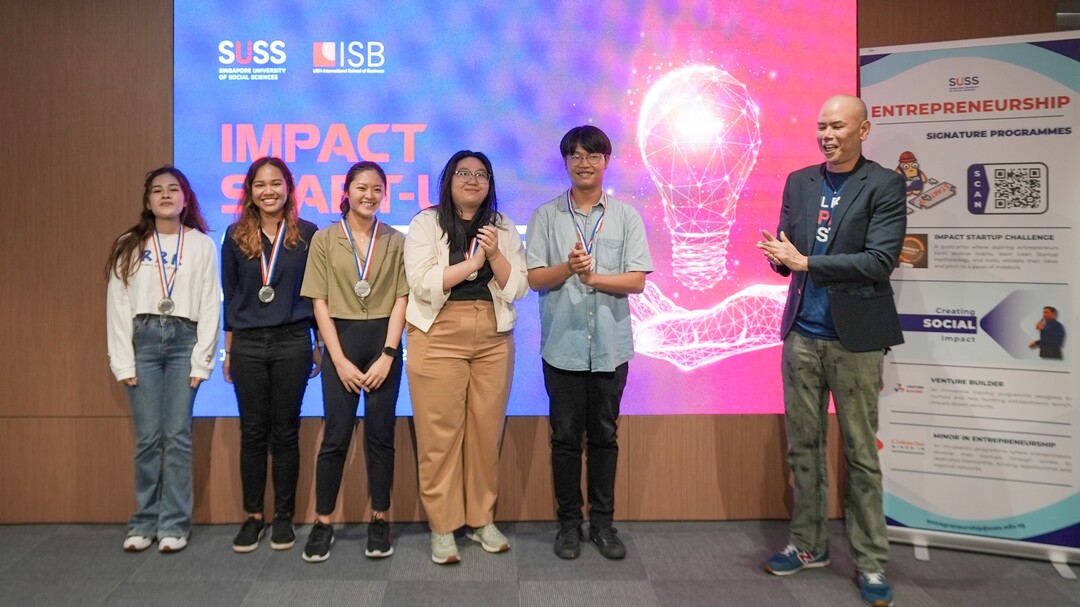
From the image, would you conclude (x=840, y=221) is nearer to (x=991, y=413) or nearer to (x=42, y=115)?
(x=991, y=413)

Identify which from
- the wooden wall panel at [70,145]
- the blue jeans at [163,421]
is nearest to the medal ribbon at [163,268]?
the blue jeans at [163,421]

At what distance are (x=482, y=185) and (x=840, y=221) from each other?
1486mm

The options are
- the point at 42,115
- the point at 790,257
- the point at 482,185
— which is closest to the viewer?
the point at 790,257

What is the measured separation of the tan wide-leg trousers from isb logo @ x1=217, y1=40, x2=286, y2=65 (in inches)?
65.2

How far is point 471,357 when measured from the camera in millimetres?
2838

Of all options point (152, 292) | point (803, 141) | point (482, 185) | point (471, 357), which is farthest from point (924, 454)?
point (152, 292)

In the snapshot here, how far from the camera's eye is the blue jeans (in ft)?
9.61

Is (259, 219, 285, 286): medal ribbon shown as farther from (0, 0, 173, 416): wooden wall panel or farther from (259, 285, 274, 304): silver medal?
(0, 0, 173, 416): wooden wall panel

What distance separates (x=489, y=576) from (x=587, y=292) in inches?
50.9

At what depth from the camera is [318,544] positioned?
9.37 feet

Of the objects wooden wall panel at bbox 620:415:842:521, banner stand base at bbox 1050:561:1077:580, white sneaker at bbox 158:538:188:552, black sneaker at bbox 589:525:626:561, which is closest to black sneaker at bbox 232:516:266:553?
white sneaker at bbox 158:538:188:552

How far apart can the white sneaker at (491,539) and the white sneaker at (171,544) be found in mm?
1349

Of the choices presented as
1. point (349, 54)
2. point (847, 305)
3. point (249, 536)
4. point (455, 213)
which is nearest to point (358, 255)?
point (455, 213)

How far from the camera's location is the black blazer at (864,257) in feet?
8.06
